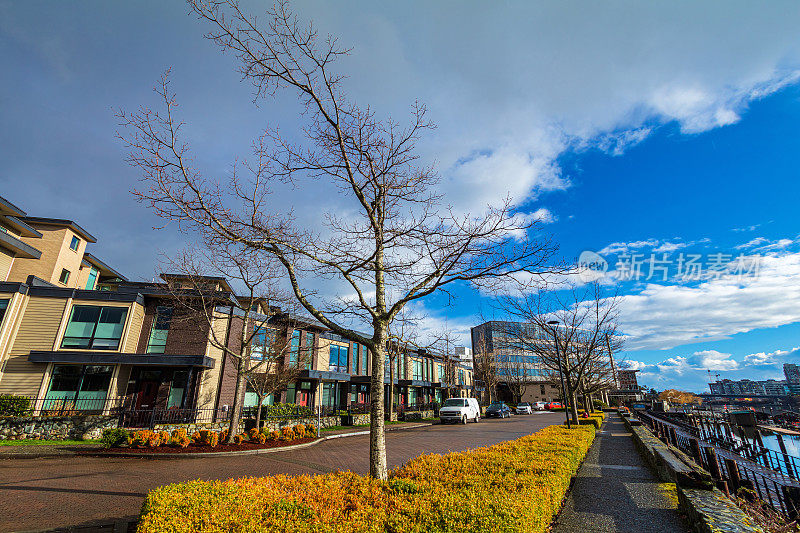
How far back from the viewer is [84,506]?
21.2 feet

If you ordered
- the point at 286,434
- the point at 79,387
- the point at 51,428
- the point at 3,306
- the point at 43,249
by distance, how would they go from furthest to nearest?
the point at 43,249, the point at 79,387, the point at 3,306, the point at 286,434, the point at 51,428

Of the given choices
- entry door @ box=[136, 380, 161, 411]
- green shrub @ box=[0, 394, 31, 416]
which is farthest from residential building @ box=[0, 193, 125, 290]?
entry door @ box=[136, 380, 161, 411]

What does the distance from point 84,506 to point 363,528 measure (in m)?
6.16

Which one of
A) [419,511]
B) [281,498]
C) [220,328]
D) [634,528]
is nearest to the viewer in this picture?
[419,511]

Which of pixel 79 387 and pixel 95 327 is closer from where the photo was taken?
pixel 79 387

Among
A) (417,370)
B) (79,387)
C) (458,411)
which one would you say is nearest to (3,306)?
(79,387)

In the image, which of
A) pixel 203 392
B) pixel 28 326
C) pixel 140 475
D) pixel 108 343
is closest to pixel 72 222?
pixel 28 326

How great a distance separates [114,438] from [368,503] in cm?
1238

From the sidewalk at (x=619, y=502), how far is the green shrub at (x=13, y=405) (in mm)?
22143

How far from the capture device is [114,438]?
12281 mm

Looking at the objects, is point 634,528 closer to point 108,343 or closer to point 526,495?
point 526,495

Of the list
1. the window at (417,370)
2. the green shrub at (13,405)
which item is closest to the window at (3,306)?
the green shrub at (13,405)

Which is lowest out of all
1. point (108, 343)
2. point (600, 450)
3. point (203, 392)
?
point (600, 450)

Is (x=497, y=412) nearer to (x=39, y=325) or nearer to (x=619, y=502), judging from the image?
(x=619, y=502)
